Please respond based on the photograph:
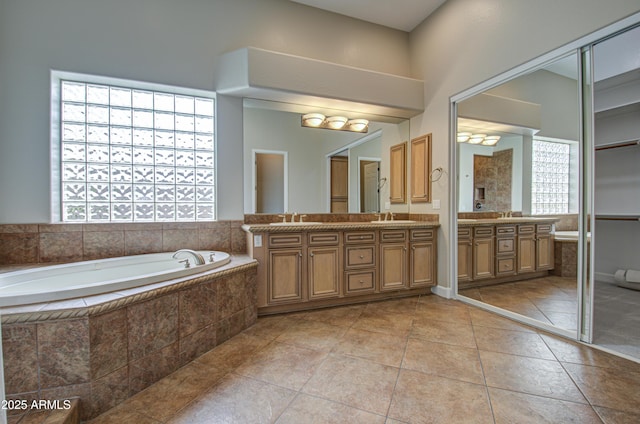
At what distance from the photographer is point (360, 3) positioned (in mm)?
3410

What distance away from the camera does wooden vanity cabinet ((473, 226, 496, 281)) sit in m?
3.18

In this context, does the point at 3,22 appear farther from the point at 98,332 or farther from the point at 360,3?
the point at 360,3

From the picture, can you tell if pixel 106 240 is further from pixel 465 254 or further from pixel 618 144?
pixel 618 144

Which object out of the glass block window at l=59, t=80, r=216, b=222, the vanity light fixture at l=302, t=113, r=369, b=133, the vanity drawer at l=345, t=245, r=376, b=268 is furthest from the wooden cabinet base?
the vanity light fixture at l=302, t=113, r=369, b=133

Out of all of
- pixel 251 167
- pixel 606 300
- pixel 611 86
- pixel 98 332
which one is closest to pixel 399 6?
pixel 611 86

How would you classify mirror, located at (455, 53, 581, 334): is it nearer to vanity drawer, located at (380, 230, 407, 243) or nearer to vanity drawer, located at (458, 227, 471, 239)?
vanity drawer, located at (458, 227, 471, 239)

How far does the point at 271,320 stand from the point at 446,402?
1628 millimetres

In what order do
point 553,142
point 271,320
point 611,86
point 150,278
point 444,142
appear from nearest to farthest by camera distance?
point 150,278, point 611,86, point 553,142, point 271,320, point 444,142

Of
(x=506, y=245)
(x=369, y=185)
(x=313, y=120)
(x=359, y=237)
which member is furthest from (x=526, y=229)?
(x=313, y=120)

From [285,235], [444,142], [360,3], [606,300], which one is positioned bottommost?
[606,300]

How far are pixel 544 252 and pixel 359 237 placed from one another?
1672mm

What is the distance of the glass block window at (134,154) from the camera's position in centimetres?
278

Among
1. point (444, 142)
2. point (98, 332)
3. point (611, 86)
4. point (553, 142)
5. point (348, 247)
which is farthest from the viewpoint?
point (444, 142)

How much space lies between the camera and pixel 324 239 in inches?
119
